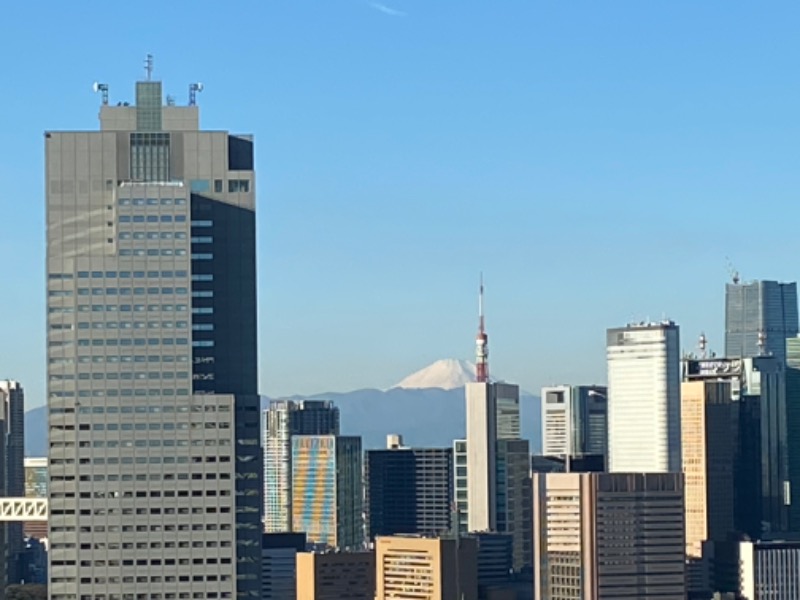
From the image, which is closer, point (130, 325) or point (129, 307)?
point (129, 307)

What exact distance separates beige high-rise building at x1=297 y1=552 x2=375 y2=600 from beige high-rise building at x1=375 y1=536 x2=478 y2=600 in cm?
411

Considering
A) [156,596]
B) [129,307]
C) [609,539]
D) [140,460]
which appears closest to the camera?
[156,596]

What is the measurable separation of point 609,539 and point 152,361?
82.7 metres

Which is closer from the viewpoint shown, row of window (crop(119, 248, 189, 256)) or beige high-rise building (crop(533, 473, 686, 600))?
row of window (crop(119, 248, 189, 256))

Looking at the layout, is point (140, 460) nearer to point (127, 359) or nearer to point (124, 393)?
point (124, 393)

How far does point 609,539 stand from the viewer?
180 m

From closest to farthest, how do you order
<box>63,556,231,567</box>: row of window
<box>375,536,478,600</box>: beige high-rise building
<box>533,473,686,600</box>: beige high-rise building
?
<box>63,556,231,567</box>: row of window, <box>533,473,686,600</box>: beige high-rise building, <box>375,536,478,600</box>: beige high-rise building

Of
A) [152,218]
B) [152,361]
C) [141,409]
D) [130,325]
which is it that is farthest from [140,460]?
[152,218]

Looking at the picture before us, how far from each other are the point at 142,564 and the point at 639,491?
84.7 meters

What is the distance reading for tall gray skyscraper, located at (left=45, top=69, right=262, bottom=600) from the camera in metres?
103

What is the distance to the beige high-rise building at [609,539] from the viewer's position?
587 ft

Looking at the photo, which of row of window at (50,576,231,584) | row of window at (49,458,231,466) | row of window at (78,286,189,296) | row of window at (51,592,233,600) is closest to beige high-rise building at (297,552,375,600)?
row of window at (50,576,231,584)

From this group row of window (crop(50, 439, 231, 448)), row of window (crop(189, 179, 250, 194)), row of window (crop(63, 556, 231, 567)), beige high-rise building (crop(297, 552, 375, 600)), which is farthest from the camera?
beige high-rise building (crop(297, 552, 375, 600))

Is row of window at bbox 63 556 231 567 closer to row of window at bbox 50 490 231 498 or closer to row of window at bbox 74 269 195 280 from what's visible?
row of window at bbox 50 490 231 498
